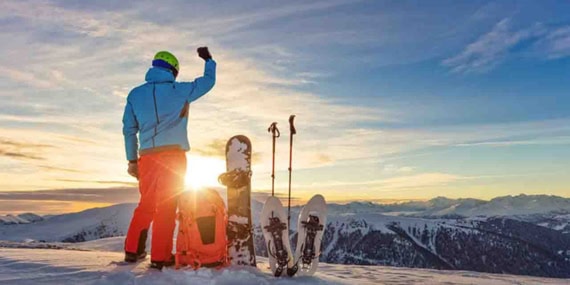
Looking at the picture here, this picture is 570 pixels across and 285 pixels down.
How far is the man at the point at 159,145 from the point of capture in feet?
24.1

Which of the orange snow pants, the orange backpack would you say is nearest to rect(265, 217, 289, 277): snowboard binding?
the orange backpack

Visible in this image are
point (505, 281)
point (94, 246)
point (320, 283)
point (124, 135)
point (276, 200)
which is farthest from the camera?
point (94, 246)

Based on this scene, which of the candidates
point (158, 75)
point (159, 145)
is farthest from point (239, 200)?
point (158, 75)

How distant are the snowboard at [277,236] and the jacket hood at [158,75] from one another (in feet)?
8.67

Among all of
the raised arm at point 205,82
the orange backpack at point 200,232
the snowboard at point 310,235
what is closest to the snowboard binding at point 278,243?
the snowboard at point 310,235

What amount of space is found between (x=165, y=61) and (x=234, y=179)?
223 cm

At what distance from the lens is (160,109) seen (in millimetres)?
7531

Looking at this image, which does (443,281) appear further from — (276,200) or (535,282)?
(276,200)

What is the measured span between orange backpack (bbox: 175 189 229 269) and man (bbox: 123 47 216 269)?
0.65ft

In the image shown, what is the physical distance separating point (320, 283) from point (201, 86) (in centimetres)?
352

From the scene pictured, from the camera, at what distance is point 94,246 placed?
44.5ft

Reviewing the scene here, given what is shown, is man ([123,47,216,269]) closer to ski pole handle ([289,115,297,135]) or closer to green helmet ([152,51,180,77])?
green helmet ([152,51,180,77])

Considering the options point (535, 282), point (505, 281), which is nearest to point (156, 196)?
point (505, 281)

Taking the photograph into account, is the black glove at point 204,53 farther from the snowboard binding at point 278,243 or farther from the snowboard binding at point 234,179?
the snowboard binding at point 278,243
